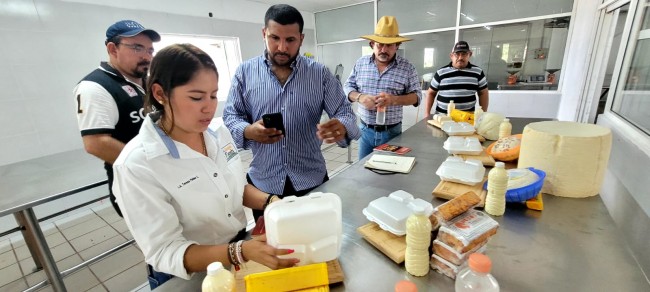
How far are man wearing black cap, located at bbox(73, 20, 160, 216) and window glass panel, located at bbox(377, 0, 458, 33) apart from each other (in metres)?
4.86

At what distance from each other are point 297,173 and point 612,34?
151 inches

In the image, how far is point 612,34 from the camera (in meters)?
2.96

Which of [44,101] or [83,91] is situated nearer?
[83,91]

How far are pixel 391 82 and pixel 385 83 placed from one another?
2.2 inches

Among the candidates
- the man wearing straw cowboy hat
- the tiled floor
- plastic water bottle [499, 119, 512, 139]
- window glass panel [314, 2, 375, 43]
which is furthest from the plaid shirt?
window glass panel [314, 2, 375, 43]

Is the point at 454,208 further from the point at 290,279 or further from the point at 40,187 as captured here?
the point at 40,187

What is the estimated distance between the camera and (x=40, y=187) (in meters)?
1.89

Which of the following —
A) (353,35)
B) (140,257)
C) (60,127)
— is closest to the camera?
(140,257)

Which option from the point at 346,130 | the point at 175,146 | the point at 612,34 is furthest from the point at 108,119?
the point at 612,34

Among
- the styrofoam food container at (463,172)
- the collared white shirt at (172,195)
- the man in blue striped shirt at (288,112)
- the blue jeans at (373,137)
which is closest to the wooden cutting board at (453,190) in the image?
the styrofoam food container at (463,172)

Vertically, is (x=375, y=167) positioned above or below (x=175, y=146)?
below

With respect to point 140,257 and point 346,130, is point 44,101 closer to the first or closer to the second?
point 140,257

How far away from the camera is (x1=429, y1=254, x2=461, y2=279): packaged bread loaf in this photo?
789mm

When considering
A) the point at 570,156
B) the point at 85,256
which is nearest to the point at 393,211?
the point at 570,156
